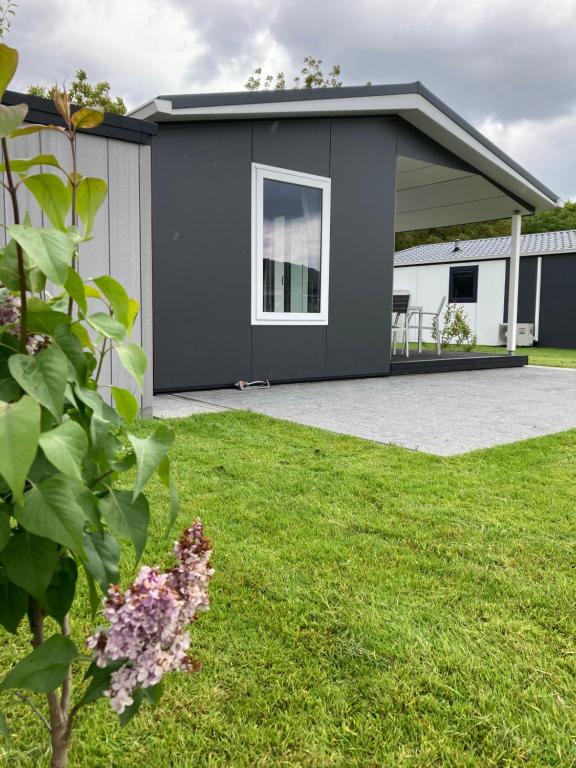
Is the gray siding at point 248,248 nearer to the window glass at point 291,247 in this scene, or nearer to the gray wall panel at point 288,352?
the gray wall panel at point 288,352

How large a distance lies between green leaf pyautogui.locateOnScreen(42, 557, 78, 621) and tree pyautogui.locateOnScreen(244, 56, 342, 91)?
2493cm

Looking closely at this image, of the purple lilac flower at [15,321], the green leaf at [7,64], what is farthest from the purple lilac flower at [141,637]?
the green leaf at [7,64]

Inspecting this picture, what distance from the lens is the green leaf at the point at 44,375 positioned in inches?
24.8

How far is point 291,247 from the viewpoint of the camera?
6.55 metres

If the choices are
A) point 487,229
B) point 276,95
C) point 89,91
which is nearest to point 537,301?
point 487,229

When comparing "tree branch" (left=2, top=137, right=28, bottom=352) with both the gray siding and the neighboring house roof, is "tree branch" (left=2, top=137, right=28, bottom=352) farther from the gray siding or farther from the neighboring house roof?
the neighboring house roof

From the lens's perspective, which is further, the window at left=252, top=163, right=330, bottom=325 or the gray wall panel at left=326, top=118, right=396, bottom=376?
the gray wall panel at left=326, top=118, right=396, bottom=376

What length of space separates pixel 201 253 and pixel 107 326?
523 centimetres

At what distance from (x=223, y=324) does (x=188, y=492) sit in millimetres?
3629

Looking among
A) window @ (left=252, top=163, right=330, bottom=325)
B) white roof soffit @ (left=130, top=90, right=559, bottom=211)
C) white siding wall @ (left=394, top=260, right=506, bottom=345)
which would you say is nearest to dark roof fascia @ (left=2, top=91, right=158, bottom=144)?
white roof soffit @ (left=130, top=90, right=559, bottom=211)

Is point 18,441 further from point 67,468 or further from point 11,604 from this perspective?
point 11,604

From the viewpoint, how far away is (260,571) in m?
1.84

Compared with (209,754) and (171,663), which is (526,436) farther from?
(171,663)

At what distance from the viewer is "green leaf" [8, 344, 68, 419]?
63 centimetres
